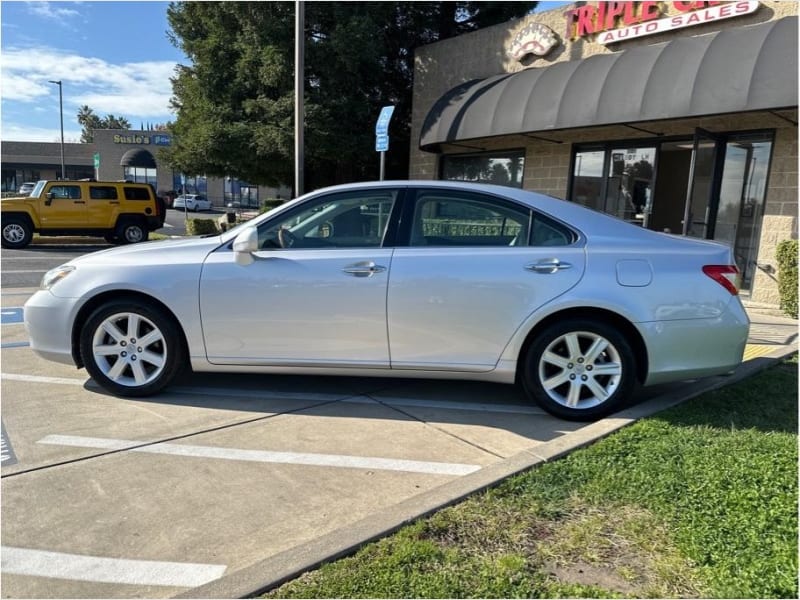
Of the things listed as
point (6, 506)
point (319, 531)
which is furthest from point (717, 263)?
point (6, 506)

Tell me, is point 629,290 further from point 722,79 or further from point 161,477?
point 722,79

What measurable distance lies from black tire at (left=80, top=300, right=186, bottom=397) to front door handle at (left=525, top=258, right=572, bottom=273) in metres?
2.56

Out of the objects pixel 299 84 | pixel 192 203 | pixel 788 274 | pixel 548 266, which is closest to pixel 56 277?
pixel 548 266

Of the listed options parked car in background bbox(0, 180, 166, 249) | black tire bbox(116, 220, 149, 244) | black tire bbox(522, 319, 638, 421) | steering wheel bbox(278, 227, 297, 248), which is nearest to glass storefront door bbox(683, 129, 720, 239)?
black tire bbox(522, 319, 638, 421)

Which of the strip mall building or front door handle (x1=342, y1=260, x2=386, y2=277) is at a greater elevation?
the strip mall building

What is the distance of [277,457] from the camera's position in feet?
11.1

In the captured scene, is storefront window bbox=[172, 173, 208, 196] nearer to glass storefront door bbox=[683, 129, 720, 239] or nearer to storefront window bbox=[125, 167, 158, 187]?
storefront window bbox=[125, 167, 158, 187]

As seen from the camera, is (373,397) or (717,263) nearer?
(717,263)

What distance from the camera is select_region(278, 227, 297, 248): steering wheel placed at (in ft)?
13.6

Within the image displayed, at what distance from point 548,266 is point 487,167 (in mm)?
9787

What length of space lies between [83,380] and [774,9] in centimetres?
1006

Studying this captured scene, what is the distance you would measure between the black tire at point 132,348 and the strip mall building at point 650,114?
7.36 metres

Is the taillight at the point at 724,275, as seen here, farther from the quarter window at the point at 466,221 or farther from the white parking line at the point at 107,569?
the white parking line at the point at 107,569

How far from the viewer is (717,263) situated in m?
3.86
